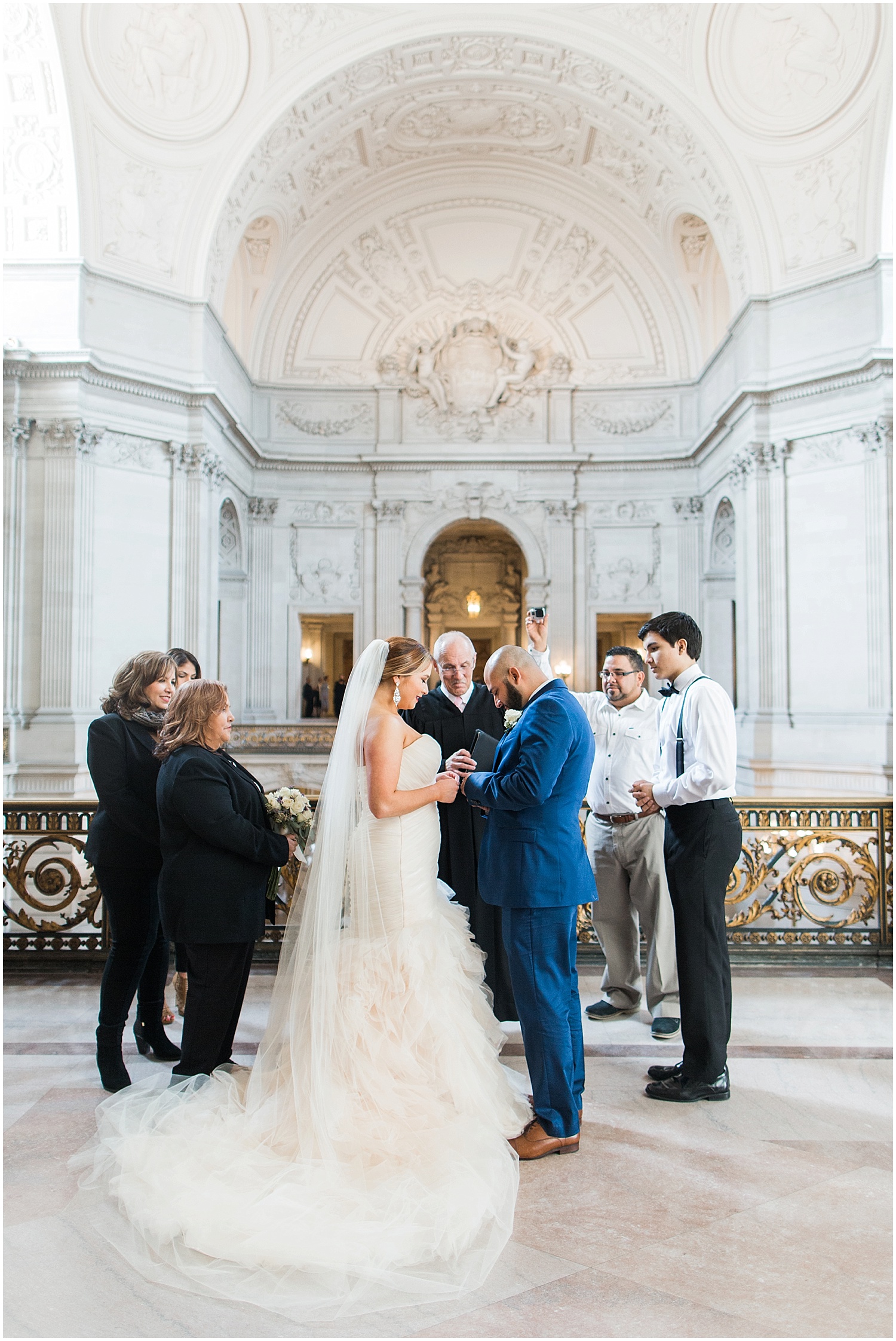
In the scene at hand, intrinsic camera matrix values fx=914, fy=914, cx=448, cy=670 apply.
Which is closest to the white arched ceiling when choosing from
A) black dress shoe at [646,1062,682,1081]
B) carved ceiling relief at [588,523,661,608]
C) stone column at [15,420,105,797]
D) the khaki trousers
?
stone column at [15,420,105,797]

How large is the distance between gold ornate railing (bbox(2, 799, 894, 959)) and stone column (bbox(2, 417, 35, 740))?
9.39 meters

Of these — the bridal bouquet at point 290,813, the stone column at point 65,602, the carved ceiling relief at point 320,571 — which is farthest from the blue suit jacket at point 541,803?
the carved ceiling relief at point 320,571

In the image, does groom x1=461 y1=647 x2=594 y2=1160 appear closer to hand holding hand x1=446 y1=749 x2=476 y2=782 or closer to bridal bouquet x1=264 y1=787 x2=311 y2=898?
hand holding hand x1=446 y1=749 x2=476 y2=782

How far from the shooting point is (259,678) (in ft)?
69.1

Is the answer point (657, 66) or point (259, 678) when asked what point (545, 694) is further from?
point (259, 678)

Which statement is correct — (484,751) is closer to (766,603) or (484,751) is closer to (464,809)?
(464,809)

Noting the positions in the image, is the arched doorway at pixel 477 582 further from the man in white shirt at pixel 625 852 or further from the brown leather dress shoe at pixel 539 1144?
the brown leather dress shoe at pixel 539 1144

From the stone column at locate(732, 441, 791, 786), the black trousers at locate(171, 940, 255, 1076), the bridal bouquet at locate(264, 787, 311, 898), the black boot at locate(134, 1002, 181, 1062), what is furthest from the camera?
the stone column at locate(732, 441, 791, 786)

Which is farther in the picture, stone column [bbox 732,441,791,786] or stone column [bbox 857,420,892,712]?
stone column [bbox 732,441,791,786]

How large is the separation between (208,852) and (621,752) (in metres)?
2.62

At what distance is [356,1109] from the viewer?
10.9 feet

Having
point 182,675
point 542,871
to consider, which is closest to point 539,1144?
point 542,871

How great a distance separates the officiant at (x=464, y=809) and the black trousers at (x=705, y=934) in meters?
0.98

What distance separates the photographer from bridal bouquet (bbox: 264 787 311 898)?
13.1 feet
